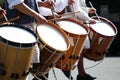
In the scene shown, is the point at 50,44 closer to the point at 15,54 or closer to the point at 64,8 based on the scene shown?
the point at 15,54

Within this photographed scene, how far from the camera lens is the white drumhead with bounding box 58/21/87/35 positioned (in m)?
6.29

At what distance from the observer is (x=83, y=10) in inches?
288

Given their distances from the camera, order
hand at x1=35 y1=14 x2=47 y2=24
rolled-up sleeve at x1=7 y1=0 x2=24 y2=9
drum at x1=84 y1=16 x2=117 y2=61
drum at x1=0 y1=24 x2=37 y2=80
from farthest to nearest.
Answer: drum at x1=84 y1=16 x2=117 y2=61 < hand at x1=35 y1=14 x2=47 y2=24 < rolled-up sleeve at x1=7 y1=0 x2=24 y2=9 < drum at x1=0 y1=24 x2=37 y2=80

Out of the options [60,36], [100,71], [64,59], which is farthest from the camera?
[100,71]

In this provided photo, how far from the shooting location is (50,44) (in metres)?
5.50

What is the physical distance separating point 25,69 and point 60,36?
941 millimetres

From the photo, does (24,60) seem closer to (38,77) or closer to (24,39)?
(24,39)

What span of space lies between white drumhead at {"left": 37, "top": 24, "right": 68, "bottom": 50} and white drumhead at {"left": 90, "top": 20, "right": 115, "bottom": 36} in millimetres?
1531

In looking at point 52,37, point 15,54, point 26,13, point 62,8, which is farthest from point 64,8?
point 15,54

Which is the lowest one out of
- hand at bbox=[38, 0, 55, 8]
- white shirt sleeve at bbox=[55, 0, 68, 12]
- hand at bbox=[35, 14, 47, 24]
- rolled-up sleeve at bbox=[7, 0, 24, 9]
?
white shirt sleeve at bbox=[55, 0, 68, 12]

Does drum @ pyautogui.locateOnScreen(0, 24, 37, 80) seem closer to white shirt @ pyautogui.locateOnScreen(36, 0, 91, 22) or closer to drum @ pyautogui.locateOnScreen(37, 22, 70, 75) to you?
drum @ pyautogui.locateOnScreen(37, 22, 70, 75)

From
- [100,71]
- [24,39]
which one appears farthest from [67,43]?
[100,71]

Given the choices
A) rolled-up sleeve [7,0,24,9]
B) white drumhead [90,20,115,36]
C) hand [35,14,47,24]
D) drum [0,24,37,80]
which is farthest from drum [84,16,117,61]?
drum [0,24,37,80]

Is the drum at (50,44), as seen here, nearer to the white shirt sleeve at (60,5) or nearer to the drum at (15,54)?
the drum at (15,54)
